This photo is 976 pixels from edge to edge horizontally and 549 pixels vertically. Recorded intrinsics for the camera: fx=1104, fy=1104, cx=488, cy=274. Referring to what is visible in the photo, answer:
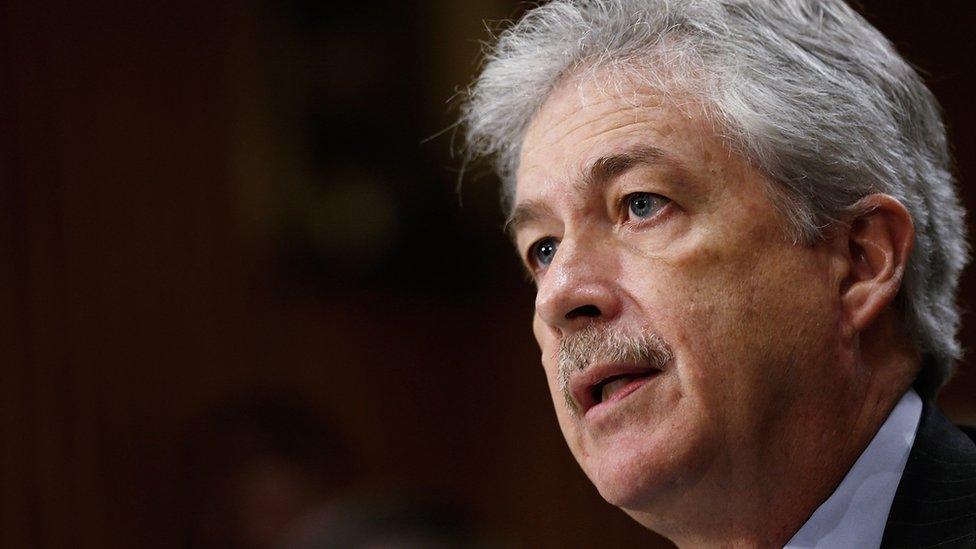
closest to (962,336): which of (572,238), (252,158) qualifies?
(572,238)

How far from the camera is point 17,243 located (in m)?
3.62

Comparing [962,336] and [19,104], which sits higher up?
[19,104]

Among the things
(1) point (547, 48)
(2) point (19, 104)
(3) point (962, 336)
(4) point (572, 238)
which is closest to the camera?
(4) point (572, 238)

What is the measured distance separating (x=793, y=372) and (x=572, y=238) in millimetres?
389

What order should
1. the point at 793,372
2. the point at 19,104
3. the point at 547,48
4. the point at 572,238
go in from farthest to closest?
1. the point at 19,104
2. the point at 547,48
3. the point at 572,238
4. the point at 793,372

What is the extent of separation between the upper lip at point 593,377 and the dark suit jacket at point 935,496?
40 centimetres

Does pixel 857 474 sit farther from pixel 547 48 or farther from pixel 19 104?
pixel 19 104

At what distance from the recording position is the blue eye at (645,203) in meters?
1.69

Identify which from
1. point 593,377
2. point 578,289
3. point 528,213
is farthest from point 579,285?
point 528,213

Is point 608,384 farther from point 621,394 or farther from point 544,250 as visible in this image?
point 544,250

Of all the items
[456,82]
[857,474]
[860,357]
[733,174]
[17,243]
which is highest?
[733,174]

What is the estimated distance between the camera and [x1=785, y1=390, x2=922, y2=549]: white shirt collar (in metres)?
1.61

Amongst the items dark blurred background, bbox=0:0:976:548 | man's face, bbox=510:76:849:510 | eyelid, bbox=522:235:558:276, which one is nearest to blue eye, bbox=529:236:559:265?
eyelid, bbox=522:235:558:276

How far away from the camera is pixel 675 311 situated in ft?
5.27
